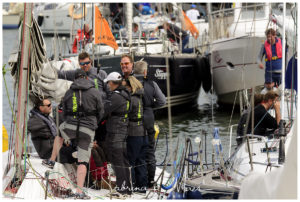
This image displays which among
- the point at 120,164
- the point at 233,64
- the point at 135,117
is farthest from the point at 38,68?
the point at 233,64

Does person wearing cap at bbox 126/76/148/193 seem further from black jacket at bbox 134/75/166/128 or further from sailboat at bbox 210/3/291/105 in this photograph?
sailboat at bbox 210/3/291/105

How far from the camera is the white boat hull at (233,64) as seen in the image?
17.1m

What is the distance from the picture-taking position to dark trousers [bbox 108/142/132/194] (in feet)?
22.5

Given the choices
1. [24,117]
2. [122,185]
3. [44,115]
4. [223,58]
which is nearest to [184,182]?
[122,185]

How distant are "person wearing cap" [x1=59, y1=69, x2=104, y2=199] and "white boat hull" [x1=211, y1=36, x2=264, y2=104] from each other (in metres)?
10.0

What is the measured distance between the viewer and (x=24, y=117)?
6879 millimetres

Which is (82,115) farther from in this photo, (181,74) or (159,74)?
(181,74)

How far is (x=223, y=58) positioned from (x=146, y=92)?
11.5m

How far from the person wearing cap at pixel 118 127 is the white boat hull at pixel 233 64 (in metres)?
9.91

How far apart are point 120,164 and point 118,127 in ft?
1.28

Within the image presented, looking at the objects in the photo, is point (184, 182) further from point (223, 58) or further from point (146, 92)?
point (223, 58)

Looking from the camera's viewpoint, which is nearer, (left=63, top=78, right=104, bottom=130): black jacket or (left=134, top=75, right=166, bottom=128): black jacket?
(left=63, top=78, right=104, bottom=130): black jacket

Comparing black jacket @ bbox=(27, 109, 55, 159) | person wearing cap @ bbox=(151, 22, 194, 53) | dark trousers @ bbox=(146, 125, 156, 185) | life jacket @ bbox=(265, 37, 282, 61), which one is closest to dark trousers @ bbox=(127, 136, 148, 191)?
dark trousers @ bbox=(146, 125, 156, 185)

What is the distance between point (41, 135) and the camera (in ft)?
25.4
